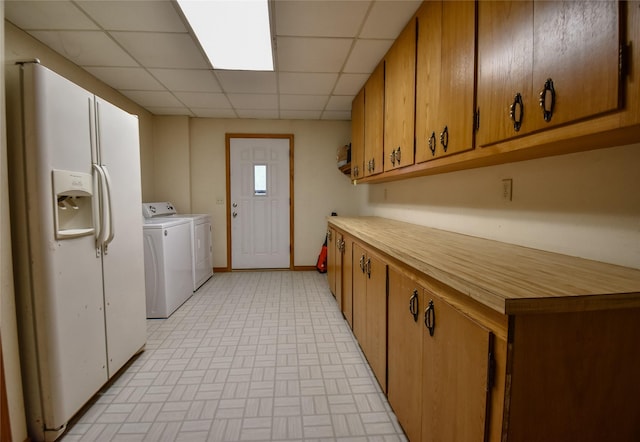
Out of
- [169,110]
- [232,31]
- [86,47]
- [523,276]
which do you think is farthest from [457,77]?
[169,110]

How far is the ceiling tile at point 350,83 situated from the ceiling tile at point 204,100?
1.39m

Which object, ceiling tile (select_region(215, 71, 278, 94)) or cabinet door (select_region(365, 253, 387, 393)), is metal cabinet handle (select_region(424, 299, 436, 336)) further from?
ceiling tile (select_region(215, 71, 278, 94))

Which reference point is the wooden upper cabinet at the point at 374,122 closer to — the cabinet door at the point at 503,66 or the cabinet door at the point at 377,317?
the cabinet door at the point at 377,317

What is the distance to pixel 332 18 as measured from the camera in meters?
1.98

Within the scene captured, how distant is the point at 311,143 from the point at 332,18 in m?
2.76

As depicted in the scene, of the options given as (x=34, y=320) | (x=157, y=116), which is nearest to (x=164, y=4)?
(x=34, y=320)

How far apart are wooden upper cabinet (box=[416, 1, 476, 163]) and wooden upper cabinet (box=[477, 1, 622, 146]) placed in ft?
0.25

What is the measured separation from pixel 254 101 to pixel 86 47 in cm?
172

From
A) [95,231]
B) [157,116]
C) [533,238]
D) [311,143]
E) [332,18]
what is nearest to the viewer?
[533,238]

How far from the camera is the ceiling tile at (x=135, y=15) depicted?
185 cm

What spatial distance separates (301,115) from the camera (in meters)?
4.41

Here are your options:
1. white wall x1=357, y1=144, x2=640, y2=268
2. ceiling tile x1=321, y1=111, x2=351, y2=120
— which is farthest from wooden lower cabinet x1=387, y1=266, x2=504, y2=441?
ceiling tile x1=321, y1=111, x2=351, y2=120

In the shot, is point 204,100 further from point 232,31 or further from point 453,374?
point 453,374

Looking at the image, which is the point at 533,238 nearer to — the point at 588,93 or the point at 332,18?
the point at 588,93
